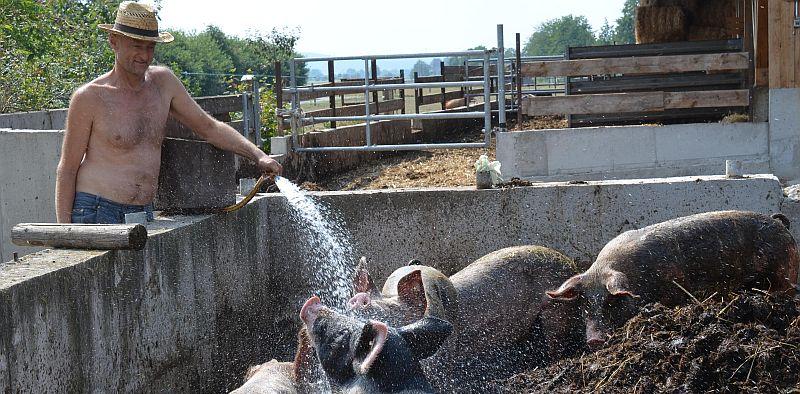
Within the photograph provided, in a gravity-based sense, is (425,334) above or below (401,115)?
below

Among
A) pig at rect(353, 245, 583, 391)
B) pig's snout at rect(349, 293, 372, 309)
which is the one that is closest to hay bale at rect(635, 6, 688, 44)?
pig at rect(353, 245, 583, 391)

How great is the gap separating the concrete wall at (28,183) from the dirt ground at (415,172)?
305cm

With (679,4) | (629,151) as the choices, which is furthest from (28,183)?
(679,4)

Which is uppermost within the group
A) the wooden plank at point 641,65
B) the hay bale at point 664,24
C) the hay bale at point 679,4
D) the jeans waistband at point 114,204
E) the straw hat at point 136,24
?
the hay bale at point 679,4

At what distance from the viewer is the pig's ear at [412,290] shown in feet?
21.1

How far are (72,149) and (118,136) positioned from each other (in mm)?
285

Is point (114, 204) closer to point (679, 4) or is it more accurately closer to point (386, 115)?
point (386, 115)

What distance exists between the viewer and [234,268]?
7023 mm

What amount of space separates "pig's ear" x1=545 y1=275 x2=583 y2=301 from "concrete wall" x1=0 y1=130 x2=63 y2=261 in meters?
4.84

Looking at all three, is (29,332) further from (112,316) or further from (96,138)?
(96,138)

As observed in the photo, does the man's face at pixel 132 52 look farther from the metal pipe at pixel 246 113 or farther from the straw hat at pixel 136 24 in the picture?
the metal pipe at pixel 246 113

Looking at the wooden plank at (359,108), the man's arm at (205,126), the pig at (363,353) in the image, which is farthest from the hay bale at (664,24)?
the pig at (363,353)

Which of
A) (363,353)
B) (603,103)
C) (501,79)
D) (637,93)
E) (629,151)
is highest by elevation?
(501,79)

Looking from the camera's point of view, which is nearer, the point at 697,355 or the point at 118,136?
the point at 697,355
